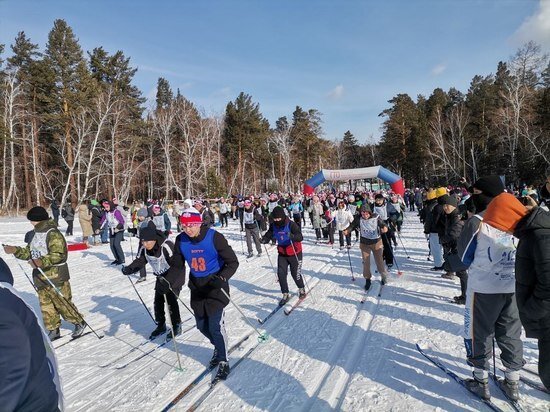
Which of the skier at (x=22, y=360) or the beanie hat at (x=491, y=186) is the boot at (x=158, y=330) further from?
the beanie hat at (x=491, y=186)

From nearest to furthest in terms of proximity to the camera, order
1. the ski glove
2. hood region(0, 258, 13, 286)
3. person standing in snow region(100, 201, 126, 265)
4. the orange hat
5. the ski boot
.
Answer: hood region(0, 258, 13, 286), the orange hat, the ski glove, the ski boot, person standing in snow region(100, 201, 126, 265)

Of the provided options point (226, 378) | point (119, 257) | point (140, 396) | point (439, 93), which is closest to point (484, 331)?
point (226, 378)

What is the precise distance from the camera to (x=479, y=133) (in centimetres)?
3934

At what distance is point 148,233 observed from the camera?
5.28 metres

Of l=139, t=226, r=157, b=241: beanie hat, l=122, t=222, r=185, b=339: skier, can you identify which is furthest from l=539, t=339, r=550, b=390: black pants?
l=139, t=226, r=157, b=241: beanie hat

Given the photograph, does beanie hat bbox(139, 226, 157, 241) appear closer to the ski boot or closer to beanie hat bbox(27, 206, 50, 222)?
beanie hat bbox(27, 206, 50, 222)

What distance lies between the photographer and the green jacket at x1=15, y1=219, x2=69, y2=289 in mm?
5141

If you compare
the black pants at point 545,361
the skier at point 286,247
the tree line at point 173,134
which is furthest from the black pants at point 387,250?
the tree line at point 173,134

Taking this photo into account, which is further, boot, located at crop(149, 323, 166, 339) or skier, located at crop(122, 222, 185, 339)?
boot, located at crop(149, 323, 166, 339)

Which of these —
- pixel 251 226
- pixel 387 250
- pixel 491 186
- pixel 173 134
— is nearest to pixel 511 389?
pixel 491 186

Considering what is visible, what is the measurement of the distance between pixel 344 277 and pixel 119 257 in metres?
6.93

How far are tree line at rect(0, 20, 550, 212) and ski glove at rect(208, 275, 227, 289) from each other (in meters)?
25.1

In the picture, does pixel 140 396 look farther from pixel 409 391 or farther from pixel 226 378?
pixel 409 391

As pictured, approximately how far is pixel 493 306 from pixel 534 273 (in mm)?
825
